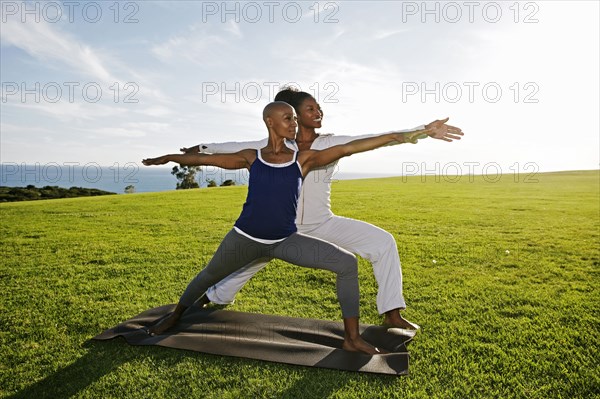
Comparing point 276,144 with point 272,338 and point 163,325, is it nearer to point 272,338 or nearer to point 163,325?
point 272,338

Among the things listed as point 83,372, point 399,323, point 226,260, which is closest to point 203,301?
point 226,260

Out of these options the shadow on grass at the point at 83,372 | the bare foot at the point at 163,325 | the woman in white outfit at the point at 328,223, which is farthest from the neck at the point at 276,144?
the shadow on grass at the point at 83,372

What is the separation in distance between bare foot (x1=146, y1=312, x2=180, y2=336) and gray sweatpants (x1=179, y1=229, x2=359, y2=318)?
0.96 m

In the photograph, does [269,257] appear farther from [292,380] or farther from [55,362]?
[55,362]

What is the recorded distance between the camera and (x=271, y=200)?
3.96m

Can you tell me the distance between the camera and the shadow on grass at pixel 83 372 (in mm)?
3410

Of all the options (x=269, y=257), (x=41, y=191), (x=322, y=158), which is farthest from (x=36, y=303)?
(x=41, y=191)

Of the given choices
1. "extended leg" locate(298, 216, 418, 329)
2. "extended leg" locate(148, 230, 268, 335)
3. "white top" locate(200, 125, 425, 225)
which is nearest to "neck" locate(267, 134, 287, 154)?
"white top" locate(200, 125, 425, 225)

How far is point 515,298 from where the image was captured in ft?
18.7

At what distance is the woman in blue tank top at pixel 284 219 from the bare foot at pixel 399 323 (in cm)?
66

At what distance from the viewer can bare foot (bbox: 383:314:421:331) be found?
4641 mm

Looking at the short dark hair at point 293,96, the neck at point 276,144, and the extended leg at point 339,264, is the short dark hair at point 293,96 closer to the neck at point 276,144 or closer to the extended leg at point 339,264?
the neck at point 276,144

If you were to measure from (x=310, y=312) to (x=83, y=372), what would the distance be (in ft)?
8.24

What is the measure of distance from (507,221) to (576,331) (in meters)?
9.62
